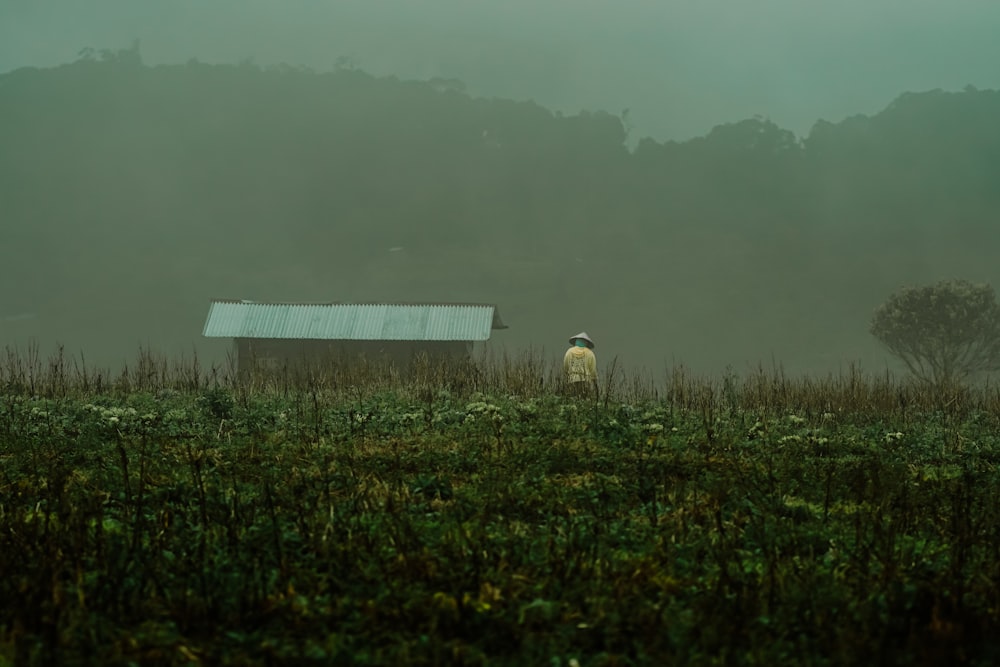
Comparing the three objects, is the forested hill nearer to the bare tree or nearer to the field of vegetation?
the bare tree

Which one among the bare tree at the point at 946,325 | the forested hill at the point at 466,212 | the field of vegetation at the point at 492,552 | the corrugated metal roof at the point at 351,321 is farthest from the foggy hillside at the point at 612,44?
the field of vegetation at the point at 492,552

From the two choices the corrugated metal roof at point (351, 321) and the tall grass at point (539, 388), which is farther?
the corrugated metal roof at point (351, 321)

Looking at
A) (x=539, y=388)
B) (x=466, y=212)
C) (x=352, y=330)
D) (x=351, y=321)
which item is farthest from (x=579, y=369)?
(x=466, y=212)

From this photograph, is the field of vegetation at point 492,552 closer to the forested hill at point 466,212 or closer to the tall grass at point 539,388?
the tall grass at point 539,388

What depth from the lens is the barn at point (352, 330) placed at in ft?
85.6

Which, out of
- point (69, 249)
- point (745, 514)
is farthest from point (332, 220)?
point (745, 514)

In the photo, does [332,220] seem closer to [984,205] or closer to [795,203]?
[795,203]

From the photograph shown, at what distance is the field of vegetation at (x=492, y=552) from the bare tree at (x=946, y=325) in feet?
100

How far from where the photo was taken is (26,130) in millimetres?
73188

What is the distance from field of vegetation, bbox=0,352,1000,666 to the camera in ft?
12.0

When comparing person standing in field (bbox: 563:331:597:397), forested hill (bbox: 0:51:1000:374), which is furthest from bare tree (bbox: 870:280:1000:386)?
person standing in field (bbox: 563:331:597:397)

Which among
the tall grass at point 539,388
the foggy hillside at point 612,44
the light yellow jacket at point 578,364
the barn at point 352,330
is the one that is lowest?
the tall grass at point 539,388

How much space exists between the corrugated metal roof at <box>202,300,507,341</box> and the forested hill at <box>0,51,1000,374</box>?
21700 mm

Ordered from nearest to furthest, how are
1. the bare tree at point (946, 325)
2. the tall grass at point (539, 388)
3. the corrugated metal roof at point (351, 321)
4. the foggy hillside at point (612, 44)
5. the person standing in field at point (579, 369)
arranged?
1. the tall grass at point (539, 388)
2. the person standing in field at point (579, 369)
3. the corrugated metal roof at point (351, 321)
4. the bare tree at point (946, 325)
5. the foggy hillside at point (612, 44)
